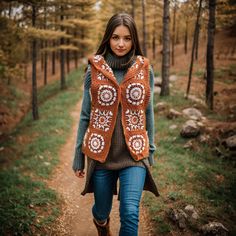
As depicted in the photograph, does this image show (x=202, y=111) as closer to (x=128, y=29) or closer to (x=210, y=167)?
(x=210, y=167)

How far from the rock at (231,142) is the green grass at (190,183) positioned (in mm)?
478

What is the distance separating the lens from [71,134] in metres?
11.6

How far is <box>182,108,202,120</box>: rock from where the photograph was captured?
10.8 metres

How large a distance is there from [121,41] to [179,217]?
333 cm

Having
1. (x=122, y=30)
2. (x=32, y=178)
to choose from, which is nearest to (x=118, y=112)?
(x=122, y=30)

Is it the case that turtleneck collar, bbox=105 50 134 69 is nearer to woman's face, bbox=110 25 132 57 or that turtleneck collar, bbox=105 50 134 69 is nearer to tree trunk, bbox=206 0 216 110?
woman's face, bbox=110 25 132 57

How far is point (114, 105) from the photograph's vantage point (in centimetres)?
281

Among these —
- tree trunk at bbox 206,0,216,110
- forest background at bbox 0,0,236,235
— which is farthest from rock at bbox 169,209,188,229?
tree trunk at bbox 206,0,216,110

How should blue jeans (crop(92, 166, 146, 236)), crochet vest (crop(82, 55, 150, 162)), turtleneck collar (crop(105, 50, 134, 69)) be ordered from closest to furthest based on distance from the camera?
blue jeans (crop(92, 166, 146, 236))
crochet vest (crop(82, 55, 150, 162))
turtleneck collar (crop(105, 50, 134, 69))

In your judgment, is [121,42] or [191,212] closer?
[121,42]

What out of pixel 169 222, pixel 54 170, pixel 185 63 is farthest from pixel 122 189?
pixel 185 63

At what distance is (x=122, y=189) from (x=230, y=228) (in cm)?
304

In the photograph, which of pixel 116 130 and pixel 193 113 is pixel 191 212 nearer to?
pixel 116 130

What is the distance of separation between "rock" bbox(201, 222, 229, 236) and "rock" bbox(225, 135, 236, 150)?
3.72 meters
